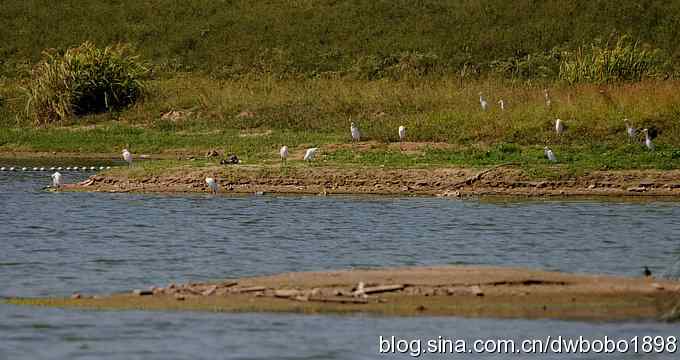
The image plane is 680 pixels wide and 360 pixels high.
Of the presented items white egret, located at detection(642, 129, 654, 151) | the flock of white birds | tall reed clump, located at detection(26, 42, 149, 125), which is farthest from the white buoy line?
white egret, located at detection(642, 129, 654, 151)

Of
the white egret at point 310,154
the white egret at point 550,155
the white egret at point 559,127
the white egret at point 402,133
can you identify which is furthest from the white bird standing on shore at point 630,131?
the white egret at point 310,154


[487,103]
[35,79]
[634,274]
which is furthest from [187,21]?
[634,274]

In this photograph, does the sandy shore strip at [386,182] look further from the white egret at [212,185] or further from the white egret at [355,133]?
the white egret at [355,133]

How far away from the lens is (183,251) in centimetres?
1880

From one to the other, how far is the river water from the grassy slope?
3557 millimetres

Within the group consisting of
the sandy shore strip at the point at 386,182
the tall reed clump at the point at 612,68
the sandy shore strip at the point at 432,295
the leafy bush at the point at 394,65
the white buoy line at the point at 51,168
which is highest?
the tall reed clump at the point at 612,68

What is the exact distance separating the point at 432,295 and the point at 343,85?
26.3 m

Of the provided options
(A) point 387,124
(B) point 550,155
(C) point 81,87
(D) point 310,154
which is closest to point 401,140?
(A) point 387,124

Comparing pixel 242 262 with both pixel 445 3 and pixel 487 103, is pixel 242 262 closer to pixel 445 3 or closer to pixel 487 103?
pixel 487 103

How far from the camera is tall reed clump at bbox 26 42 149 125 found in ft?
129

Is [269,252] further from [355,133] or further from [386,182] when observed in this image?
[355,133]

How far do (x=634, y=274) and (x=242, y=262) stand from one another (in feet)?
15.9

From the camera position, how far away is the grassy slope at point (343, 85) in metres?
28.3

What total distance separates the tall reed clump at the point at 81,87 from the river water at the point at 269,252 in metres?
11.4
